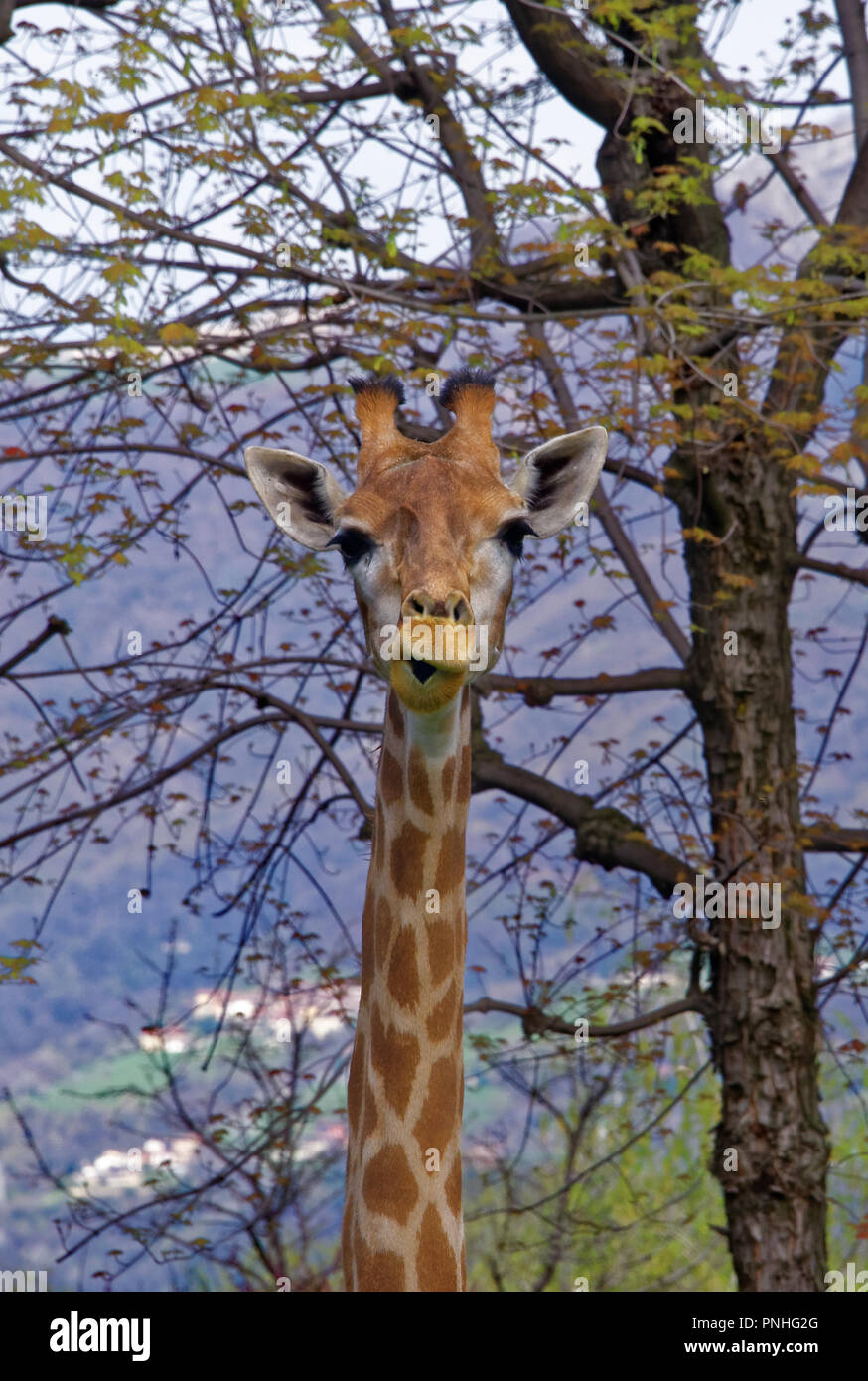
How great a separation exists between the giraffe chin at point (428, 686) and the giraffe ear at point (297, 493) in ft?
2.95

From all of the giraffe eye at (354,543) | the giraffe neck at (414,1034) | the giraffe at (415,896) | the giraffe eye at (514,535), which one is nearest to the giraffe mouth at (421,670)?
the giraffe at (415,896)

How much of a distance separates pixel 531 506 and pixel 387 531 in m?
0.77

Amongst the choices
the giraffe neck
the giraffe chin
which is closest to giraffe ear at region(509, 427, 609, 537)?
the giraffe neck

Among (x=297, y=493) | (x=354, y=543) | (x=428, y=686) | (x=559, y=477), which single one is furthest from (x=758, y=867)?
(x=428, y=686)

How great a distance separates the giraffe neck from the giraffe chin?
0.54 feet

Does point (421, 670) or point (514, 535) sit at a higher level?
point (514, 535)

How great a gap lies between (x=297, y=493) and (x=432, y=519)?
2.74ft

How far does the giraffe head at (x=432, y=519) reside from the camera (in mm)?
3783

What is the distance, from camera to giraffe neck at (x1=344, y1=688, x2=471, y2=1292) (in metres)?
4.12

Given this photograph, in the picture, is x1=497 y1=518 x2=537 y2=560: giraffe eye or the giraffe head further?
x1=497 y1=518 x2=537 y2=560: giraffe eye

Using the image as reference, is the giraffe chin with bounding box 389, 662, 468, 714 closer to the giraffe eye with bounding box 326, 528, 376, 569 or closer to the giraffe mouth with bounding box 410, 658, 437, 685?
the giraffe mouth with bounding box 410, 658, 437, 685

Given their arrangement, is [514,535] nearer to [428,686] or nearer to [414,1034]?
[428,686]

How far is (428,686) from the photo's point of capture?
382 cm
